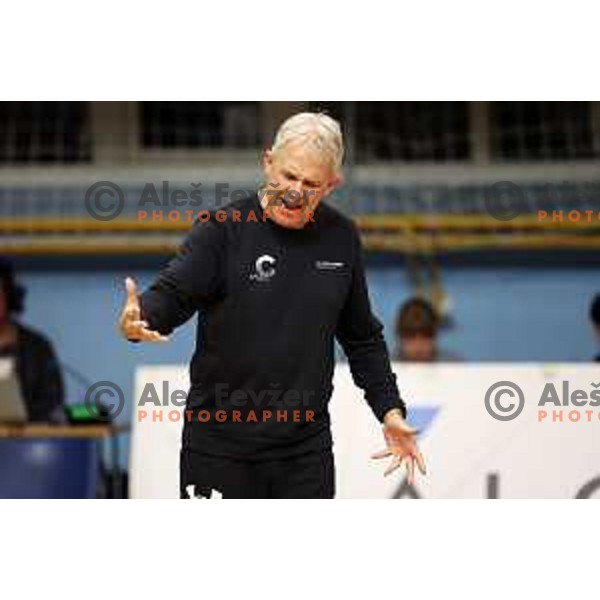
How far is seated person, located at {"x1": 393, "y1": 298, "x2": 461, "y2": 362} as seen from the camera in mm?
3775

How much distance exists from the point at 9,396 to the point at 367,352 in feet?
4.82

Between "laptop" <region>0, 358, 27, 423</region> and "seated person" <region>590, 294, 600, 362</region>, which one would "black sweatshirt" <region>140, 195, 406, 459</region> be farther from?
"seated person" <region>590, 294, 600, 362</region>

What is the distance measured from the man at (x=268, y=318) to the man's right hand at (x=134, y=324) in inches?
2.6

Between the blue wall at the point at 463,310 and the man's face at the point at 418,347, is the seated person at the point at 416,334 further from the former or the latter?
the blue wall at the point at 463,310

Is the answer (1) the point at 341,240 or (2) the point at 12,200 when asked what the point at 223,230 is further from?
(2) the point at 12,200

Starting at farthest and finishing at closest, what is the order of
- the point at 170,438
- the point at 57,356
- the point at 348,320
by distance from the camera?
the point at 57,356
the point at 170,438
the point at 348,320

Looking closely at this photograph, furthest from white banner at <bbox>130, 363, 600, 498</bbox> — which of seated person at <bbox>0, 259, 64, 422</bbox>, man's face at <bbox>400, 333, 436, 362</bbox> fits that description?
seated person at <bbox>0, 259, 64, 422</bbox>

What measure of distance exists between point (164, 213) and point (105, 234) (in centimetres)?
23

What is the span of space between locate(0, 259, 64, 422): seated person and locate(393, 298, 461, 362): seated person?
1.06 m

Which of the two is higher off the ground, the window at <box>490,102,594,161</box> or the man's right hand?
the window at <box>490,102,594,161</box>

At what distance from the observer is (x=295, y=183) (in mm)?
2301

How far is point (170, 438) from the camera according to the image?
339 centimetres

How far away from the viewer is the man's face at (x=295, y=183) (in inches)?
90.3
